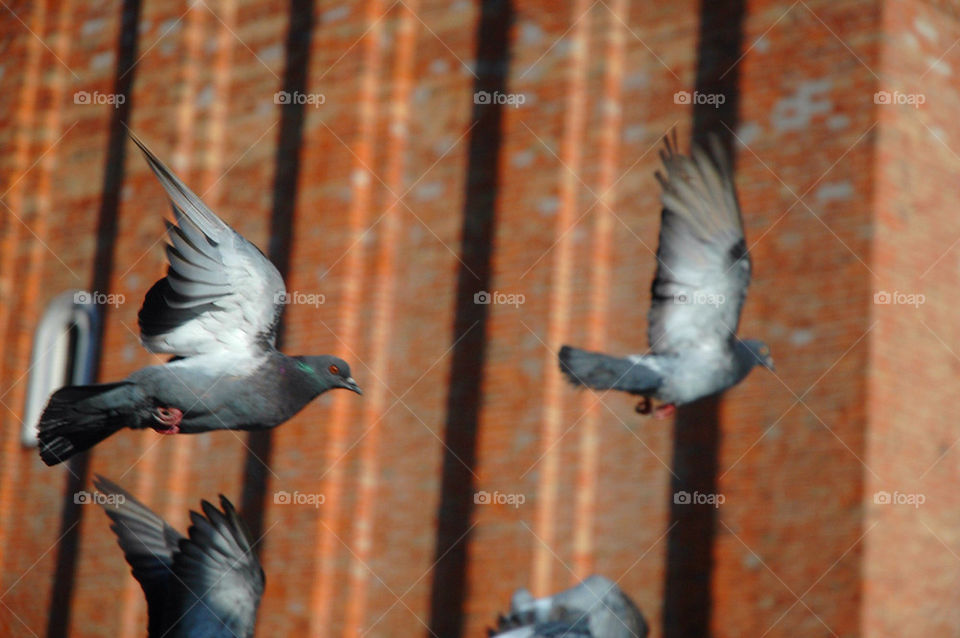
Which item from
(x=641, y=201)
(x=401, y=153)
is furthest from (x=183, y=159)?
(x=641, y=201)

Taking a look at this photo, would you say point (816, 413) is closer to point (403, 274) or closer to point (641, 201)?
point (641, 201)

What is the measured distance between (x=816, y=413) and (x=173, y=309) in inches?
160

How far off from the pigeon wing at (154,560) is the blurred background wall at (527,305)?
99.5 inches

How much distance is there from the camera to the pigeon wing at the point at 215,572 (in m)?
7.25

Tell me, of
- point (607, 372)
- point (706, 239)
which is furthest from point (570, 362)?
point (706, 239)

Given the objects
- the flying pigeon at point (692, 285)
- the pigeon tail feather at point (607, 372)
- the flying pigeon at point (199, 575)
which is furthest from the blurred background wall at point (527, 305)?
the flying pigeon at point (199, 575)

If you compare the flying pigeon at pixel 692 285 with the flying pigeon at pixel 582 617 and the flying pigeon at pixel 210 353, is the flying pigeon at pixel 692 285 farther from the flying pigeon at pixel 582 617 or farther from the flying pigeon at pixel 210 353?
the flying pigeon at pixel 210 353

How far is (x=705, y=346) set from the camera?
745cm

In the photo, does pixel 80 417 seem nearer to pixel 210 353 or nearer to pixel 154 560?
pixel 210 353

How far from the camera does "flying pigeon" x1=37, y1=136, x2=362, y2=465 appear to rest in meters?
6.12

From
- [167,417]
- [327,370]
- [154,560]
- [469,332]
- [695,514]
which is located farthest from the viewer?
[469,332]

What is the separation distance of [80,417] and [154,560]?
5.38ft

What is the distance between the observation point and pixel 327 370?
20.8ft

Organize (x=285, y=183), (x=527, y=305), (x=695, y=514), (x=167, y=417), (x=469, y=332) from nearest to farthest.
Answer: (x=167, y=417), (x=695, y=514), (x=527, y=305), (x=469, y=332), (x=285, y=183)
